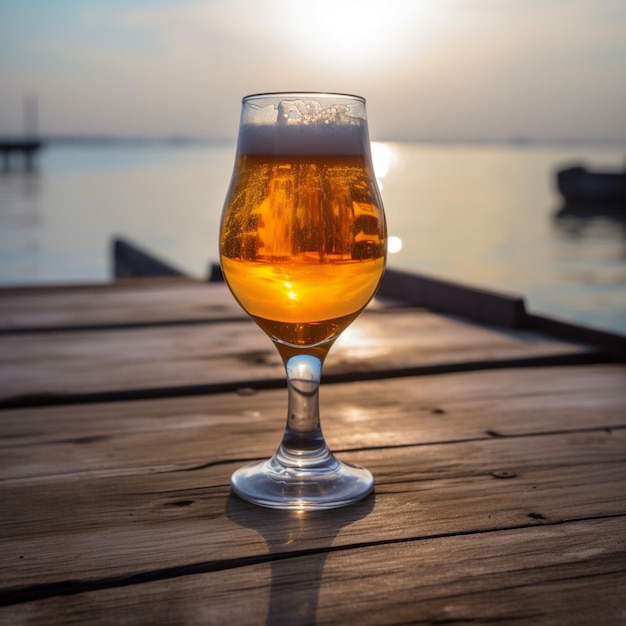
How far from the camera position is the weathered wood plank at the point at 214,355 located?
1763 mm

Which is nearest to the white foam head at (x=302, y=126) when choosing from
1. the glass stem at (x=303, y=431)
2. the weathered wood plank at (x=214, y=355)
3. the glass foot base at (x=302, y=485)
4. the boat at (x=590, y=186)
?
the glass stem at (x=303, y=431)

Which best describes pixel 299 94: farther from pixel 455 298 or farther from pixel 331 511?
pixel 455 298

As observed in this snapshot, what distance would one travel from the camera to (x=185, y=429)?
148cm

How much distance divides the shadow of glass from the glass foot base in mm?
12

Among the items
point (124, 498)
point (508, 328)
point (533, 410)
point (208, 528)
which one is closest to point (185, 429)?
point (124, 498)

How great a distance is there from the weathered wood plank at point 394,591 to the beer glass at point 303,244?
0.19 meters

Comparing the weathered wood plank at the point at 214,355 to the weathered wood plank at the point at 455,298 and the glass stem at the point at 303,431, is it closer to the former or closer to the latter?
the weathered wood plank at the point at 455,298

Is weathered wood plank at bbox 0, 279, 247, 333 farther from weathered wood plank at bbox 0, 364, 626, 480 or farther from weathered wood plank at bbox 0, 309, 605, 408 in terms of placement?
weathered wood plank at bbox 0, 364, 626, 480

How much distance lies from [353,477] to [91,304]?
5.44ft

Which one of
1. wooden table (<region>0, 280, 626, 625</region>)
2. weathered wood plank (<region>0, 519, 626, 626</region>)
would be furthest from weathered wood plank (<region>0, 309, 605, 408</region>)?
weathered wood plank (<region>0, 519, 626, 626</region>)

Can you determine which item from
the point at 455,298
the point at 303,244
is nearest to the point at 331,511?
the point at 303,244

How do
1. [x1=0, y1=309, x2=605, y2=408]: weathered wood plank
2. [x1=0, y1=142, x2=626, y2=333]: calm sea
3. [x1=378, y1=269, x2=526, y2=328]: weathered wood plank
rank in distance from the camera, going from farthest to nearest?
1. [x1=0, y1=142, x2=626, y2=333]: calm sea
2. [x1=378, y1=269, x2=526, y2=328]: weathered wood plank
3. [x1=0, y1=309, x2=605, y2=408]: weathered wood plank

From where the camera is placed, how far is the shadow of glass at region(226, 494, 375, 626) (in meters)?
0.88

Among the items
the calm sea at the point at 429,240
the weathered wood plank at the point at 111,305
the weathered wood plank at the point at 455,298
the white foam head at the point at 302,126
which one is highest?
the white foam head at the point at 302,126
